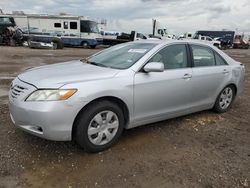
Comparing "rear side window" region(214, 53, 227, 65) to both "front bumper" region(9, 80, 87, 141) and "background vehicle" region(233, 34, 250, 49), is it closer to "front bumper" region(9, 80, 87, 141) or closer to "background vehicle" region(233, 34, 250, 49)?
"front bumper" region(9, 80, 87, 141)

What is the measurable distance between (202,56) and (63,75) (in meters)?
2.63

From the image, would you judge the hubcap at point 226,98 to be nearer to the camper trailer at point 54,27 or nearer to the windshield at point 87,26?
the camper trailer at point 54,27

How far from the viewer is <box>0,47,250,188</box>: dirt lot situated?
9.80 feet

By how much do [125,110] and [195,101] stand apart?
1.54 m

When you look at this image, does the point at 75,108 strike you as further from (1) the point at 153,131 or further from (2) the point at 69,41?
(2) the point at 69,41

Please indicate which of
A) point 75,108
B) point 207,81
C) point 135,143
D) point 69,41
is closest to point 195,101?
point 207,81

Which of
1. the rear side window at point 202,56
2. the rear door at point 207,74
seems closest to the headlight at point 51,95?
the rear door at point 207,74

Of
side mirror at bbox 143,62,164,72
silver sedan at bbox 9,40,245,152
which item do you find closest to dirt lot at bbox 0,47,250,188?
silver sedan at bbox 9,40,245,152

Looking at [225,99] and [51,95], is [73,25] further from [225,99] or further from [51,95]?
[51,95]

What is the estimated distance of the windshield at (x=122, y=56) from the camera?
3.95 meters

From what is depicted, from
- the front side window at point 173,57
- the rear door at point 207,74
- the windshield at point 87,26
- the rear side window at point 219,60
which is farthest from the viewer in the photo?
the windshield at point 87,26

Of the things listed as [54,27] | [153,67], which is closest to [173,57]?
[153,67]

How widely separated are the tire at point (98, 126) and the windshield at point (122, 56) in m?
0.72

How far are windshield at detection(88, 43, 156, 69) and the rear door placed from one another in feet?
3.10
